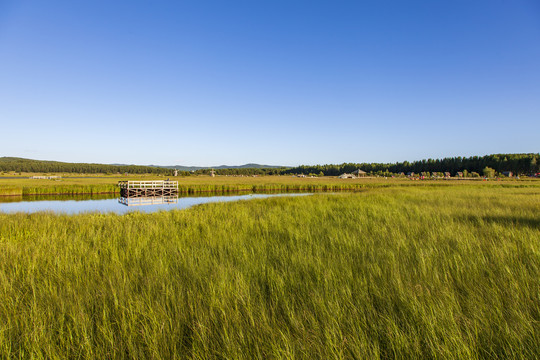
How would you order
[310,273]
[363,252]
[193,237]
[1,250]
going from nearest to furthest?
[310,273] < [363,252] < [1,250] < [193,237]

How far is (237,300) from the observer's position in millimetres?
3023

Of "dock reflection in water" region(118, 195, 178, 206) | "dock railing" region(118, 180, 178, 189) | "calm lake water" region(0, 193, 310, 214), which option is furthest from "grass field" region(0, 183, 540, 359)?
"dock railing" region(118, 180, 178, 189)

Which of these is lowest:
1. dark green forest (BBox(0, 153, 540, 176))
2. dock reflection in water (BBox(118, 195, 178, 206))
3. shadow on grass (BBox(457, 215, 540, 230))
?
dock reflection in water (BBox(118, 195, 178, 206))

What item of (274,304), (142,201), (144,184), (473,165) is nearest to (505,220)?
(274,304)

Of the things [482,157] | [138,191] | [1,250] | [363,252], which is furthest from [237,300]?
[482,157]

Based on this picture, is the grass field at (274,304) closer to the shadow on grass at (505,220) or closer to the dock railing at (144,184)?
the shadow on grass at (505,220)

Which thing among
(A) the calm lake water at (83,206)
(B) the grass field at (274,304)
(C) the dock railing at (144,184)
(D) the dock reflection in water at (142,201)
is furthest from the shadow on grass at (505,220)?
(C) the dock railing at (144,184)

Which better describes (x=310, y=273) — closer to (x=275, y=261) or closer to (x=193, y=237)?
(x=275, y=261)

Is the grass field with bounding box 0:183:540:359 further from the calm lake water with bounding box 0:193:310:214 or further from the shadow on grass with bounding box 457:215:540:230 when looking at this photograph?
the calm lake water with bounding box 0:193:310:214

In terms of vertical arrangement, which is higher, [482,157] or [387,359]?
[482,157]

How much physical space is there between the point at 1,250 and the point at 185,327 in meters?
5.64

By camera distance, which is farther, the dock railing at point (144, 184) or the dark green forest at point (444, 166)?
the dark green forest at point (444, 166)

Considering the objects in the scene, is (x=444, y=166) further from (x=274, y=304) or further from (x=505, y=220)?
(x=274, y=304)

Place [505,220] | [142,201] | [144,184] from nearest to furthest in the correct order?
[505,220], [142,201], [144,184]
